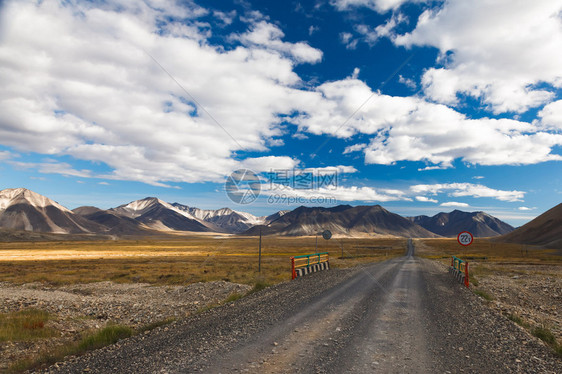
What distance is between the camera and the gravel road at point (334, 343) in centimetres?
657

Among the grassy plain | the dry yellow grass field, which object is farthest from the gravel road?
the grassy plain

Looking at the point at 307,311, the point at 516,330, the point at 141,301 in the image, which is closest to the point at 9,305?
the point at 141,301

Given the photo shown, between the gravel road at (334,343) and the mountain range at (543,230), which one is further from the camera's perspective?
the mountain range at (543,230)

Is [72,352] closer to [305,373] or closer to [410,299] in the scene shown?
[305,373]

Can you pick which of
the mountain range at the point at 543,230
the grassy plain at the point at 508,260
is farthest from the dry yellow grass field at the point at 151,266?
the mountain range at the point at 543,230

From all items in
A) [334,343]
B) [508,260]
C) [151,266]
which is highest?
[334,343]

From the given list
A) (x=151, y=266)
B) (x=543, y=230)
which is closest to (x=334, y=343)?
(x=151, y=266)

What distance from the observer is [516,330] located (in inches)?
364

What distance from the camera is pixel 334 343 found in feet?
25.8

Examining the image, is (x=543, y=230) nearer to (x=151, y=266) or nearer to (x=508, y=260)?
A: (x=508, y=260)

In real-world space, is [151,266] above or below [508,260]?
below

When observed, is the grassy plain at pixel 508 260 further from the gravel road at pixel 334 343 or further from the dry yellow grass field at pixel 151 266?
the gravel road at pixel 334 343

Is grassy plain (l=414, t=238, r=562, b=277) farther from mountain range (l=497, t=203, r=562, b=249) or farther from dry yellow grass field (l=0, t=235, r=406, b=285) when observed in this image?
mountain range (l=497, t=203, r=562, b=249)

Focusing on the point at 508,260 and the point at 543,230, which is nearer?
the point at 508,260
